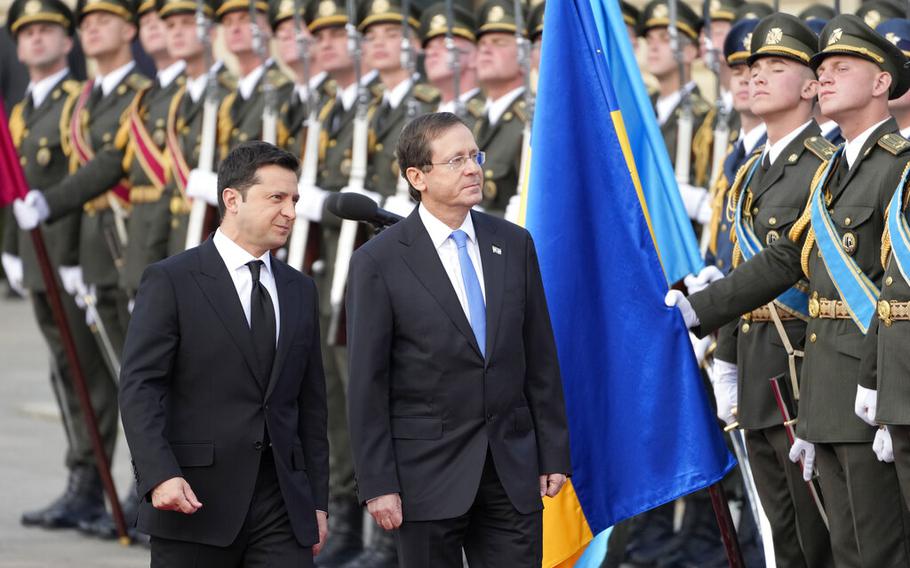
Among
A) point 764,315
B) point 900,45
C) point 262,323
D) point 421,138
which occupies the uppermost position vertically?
point 900,45

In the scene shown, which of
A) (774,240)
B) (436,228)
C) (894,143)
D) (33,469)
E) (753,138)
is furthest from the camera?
(33,469)

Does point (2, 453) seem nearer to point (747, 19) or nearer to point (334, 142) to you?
point (334, 142)

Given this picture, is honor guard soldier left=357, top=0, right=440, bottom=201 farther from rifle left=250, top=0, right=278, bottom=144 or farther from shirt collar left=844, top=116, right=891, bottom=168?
shirt collar left=844, top=116, right=891, bottom=168

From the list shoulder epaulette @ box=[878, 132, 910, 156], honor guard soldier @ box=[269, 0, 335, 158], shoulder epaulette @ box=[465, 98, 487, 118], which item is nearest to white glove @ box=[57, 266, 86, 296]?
honor guard soldier @ box=[269, 0, 335, 158]

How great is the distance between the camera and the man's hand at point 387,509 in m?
4.89

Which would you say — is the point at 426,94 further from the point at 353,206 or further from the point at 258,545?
the point at 258,545

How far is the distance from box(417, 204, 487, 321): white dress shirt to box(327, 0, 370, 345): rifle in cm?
332

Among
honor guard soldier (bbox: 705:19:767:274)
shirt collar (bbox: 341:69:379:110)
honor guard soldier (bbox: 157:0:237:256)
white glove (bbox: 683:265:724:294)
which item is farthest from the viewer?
honor guard soldier (bbox: 157:0:237:256)

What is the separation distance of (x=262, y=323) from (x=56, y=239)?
187 inches

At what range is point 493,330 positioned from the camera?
497cm

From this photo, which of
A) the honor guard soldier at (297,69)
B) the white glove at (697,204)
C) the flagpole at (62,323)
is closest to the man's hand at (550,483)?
the white glove at (697,204)

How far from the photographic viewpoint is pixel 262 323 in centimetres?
491

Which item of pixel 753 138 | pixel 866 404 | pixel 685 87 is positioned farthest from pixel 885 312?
pixel 685 87

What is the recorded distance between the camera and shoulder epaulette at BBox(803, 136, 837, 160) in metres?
5.77
